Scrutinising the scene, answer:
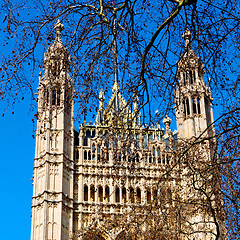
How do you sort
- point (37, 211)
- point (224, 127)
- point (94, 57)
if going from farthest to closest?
point (37, 211), point (224, 127), point (94, 57)

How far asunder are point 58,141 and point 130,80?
81.2 ft

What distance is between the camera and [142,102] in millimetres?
13742

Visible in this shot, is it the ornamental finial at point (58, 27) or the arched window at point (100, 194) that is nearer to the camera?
the ornamental finial at point (58, 27)

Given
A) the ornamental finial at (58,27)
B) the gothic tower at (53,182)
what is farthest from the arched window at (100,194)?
the ornamental finial at (58,27)

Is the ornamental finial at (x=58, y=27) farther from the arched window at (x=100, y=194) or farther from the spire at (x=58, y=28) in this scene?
the arched window at (x=100, y=194)

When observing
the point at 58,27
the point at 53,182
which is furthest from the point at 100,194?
the point at 58,27

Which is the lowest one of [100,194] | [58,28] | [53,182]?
[58,28]

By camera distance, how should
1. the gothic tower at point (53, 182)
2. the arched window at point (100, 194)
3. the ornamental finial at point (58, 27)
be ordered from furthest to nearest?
the arched window at point (100, 194)
the gothic tower at point (53, 182)
the ornamental finial at point (58, 27)

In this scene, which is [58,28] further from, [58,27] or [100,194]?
[100,194]

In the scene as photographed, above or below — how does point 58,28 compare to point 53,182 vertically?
below

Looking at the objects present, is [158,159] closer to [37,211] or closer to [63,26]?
[37,211]

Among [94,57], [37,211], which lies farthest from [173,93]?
[37,211]

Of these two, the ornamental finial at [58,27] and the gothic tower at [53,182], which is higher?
the gothic tower at [53,182]

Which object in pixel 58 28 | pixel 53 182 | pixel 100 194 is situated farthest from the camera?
pixel 100 194
